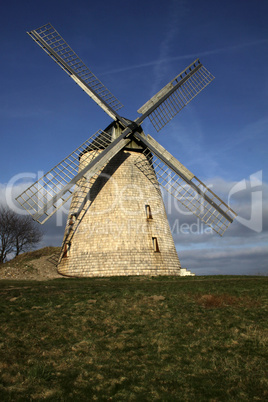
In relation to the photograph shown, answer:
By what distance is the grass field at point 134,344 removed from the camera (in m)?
7.41

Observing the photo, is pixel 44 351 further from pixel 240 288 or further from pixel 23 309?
pixel 240 288

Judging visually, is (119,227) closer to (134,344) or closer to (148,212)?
(148,212)

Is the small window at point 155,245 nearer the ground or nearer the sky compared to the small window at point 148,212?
nearer the ground

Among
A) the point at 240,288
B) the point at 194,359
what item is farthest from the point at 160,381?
the point at 240,288

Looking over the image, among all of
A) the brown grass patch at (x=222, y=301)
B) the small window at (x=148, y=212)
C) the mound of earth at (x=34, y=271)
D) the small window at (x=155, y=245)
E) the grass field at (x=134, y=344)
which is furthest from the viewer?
the small window at (x=148, y=212)

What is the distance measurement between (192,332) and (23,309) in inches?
249

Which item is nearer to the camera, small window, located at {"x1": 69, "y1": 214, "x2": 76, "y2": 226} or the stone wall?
the stone wall

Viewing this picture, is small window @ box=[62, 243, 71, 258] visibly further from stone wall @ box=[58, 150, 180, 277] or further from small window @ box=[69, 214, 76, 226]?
small window @ box=[69, 214, 76, 226]

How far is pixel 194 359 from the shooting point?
8.88 meters

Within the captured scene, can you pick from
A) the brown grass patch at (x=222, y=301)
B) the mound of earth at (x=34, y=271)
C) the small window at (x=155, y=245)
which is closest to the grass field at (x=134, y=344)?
the brown grass patch at (x=222, y=301)

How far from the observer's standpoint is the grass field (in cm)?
741

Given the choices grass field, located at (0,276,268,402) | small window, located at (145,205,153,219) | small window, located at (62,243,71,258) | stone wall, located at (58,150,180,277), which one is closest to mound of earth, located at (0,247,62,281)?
stone wall, located at (58,150,180,277)

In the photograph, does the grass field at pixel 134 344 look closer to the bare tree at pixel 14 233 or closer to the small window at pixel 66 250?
the small window at pixel 66 250

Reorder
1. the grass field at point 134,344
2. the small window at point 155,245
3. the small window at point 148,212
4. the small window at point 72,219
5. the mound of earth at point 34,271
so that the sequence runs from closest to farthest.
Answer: the grass field at point 134,344 → the small window at point 155,245 → the mound of earth at point 34,271 → the small window at point 148,212 → the small window at point 72,219
